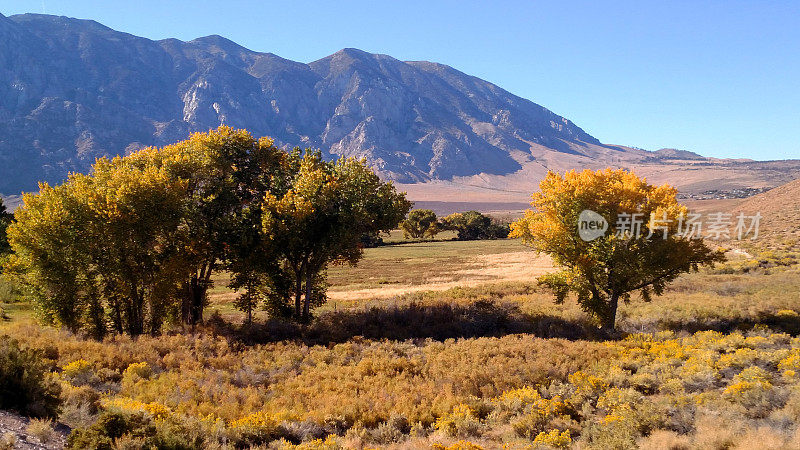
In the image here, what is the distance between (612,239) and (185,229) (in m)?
24.0

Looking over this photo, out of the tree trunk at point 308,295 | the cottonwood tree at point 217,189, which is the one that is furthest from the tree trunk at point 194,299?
the tree trunk at point 308,295

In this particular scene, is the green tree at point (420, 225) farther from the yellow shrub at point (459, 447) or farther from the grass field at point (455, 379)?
the yellow shrub at point (459, 447)

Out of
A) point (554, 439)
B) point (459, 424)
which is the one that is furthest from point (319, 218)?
point (554, 439)

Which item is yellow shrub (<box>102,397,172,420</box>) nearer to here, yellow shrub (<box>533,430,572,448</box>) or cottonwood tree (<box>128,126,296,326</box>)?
yellow shrub (<box>533,430,572,448</box>)

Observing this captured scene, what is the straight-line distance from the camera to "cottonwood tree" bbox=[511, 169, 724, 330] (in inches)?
886

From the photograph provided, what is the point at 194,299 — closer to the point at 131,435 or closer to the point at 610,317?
the point at 131,435

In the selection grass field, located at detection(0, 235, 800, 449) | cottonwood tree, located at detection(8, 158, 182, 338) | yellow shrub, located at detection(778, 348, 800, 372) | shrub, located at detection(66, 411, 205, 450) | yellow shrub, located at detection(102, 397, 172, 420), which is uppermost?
cottonwood tree, located at detection(8, 158, 182, 338)

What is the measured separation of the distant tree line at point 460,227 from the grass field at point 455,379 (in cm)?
10398

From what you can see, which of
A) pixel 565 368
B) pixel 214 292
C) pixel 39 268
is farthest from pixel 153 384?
pixel 214 292

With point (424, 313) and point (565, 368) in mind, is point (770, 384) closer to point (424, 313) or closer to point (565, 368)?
point (565, 368)

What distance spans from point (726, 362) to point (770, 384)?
8.74 feet

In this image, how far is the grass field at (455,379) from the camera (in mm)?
10859

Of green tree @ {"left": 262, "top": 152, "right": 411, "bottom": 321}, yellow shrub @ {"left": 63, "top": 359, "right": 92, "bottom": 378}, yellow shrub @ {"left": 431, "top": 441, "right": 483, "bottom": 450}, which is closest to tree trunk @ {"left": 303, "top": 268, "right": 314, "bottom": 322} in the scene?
green tree @ {"left": 262, "top": 152, "right": 411, "bottom": 321}

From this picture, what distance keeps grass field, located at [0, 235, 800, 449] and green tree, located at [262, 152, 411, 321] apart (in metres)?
2.87
